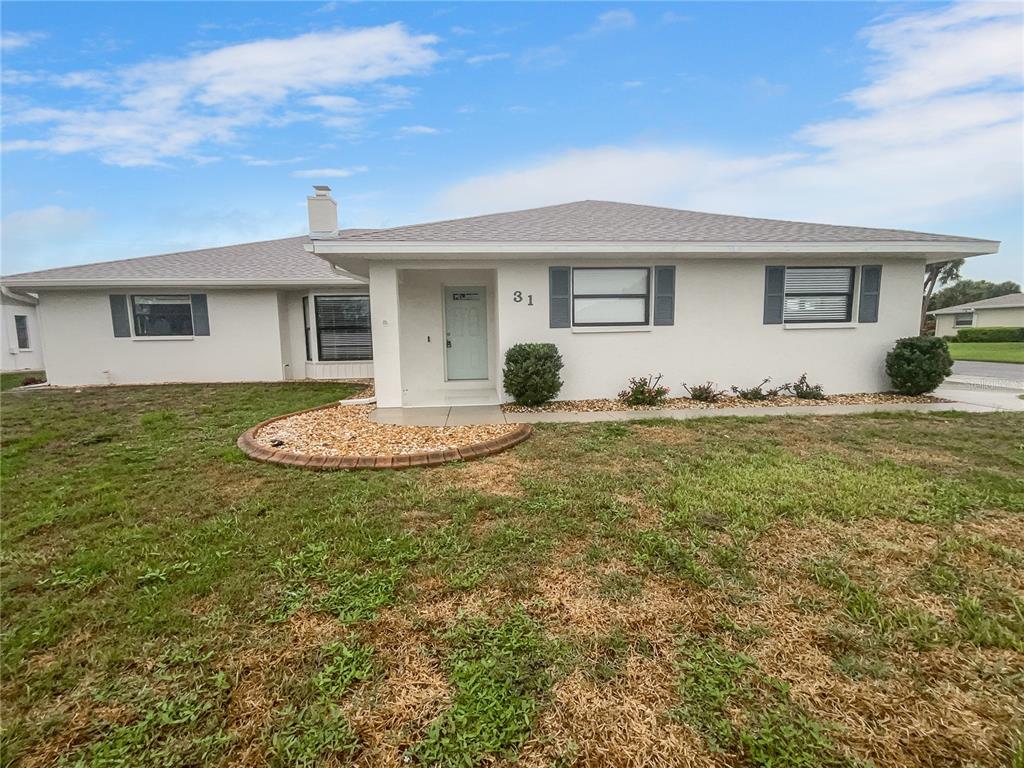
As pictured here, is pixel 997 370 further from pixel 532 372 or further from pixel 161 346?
pixel 161 346

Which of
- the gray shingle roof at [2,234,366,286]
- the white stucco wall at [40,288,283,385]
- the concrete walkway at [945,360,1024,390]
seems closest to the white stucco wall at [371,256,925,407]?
the concrete walkway at [945,360,1024,390]

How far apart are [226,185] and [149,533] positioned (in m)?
13.7

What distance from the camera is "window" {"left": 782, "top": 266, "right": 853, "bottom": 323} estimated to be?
27.9ft

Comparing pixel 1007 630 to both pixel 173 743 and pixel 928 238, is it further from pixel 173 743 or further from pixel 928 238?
pixel 928 238

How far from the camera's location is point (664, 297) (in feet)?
27.0

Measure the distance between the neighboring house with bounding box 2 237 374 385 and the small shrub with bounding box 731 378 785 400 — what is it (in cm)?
928

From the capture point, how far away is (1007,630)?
7.01ft

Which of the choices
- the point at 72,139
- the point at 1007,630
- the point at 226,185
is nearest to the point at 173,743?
the point at 1007,630

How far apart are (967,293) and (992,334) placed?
2775 centimetres

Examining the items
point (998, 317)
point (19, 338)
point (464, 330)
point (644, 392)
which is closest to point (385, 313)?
point (464, 330)

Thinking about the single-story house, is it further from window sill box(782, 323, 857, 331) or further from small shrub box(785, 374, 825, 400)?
small shrub box(785, 374, 825, 400)

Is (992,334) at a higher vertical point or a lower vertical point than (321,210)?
lower

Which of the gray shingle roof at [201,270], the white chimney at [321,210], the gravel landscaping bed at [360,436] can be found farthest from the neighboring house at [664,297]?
the gray shingle roof at [201,270]

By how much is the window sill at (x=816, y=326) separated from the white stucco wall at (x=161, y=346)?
1215 centimetres
